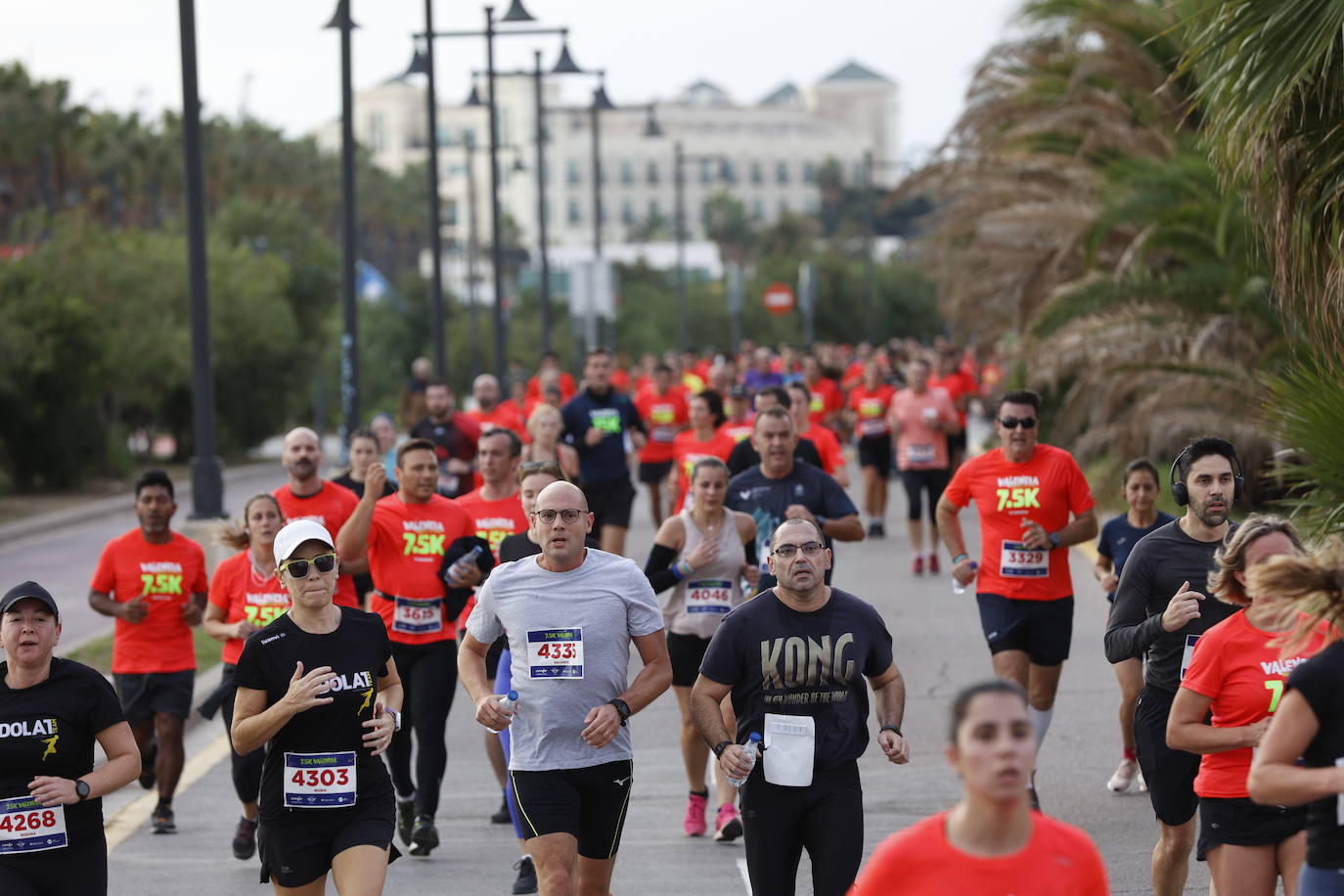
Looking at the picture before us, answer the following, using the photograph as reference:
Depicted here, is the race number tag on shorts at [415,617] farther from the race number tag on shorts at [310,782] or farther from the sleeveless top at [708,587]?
the race number tag on shorts at [310,782]

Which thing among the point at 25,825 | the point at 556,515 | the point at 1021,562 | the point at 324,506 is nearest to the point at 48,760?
the point at 25,825

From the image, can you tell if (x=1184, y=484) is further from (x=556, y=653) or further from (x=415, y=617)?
(x=415, y=617)

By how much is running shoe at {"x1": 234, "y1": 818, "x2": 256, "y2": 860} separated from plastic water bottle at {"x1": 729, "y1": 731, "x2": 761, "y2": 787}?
3.42 m

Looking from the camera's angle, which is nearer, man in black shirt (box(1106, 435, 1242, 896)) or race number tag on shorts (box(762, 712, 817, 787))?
race number tag on shorts (box(762, 712, 817, 787))

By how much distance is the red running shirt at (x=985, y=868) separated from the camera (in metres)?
4.14

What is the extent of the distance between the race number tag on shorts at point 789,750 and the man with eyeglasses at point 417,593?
3.00 meters

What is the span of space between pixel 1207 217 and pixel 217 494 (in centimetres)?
968

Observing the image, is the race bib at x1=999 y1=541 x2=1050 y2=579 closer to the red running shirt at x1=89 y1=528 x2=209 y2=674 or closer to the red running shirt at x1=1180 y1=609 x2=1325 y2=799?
the red running shirt at x1=1180 y1=609 x2=1325 y2=799

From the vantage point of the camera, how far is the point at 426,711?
9.41m

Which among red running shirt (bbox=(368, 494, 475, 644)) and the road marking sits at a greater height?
red running shirt (bbox=(368, 494, 475, 644))

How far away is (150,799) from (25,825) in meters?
4.53

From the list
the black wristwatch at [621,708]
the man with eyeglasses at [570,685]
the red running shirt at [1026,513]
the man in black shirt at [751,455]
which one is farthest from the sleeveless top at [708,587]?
the black wristwatch at [621,708]

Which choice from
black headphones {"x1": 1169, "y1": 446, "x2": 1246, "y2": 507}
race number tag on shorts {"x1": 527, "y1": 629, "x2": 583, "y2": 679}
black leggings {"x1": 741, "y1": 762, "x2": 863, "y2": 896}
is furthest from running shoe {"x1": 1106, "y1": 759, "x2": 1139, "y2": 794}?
race number tag on shorts {"x1": 527, "y1": 629, "x2": 583, "y2": 679}

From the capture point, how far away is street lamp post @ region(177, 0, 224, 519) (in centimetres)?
1594
